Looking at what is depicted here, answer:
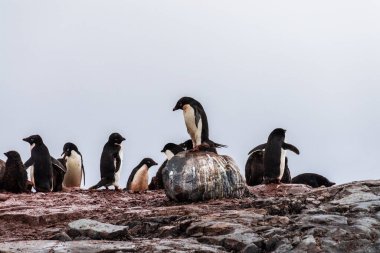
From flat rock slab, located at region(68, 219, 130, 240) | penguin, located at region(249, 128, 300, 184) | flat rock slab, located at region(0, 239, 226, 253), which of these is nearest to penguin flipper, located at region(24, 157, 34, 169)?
penguin, located at region(249, 128, 300, 184)

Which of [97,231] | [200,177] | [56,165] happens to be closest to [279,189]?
[200,177]

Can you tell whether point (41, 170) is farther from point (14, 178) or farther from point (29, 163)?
point (14, 178)

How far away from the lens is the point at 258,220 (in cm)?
1143

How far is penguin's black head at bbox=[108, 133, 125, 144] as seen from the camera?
2209 cm

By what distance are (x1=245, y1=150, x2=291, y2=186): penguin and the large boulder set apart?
21.9 feet

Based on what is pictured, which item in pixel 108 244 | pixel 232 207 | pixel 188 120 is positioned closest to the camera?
pixel 108 244

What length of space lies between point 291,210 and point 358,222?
125cm

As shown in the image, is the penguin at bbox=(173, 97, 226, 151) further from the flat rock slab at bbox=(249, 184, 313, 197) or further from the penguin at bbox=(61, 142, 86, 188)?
the penguin at bbox=(61, 142, 86, 188)

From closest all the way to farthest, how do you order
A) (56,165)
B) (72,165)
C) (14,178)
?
1. (14,178)
2. (56,165)
3. (72,165)

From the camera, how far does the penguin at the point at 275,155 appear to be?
19.8 m

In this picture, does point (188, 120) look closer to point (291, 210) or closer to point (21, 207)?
point (21, 207)

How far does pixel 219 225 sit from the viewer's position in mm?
10977

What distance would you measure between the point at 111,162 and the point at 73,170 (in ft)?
9.30

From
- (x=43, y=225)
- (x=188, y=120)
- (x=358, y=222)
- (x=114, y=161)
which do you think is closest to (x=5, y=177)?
(x=114, y=161)
